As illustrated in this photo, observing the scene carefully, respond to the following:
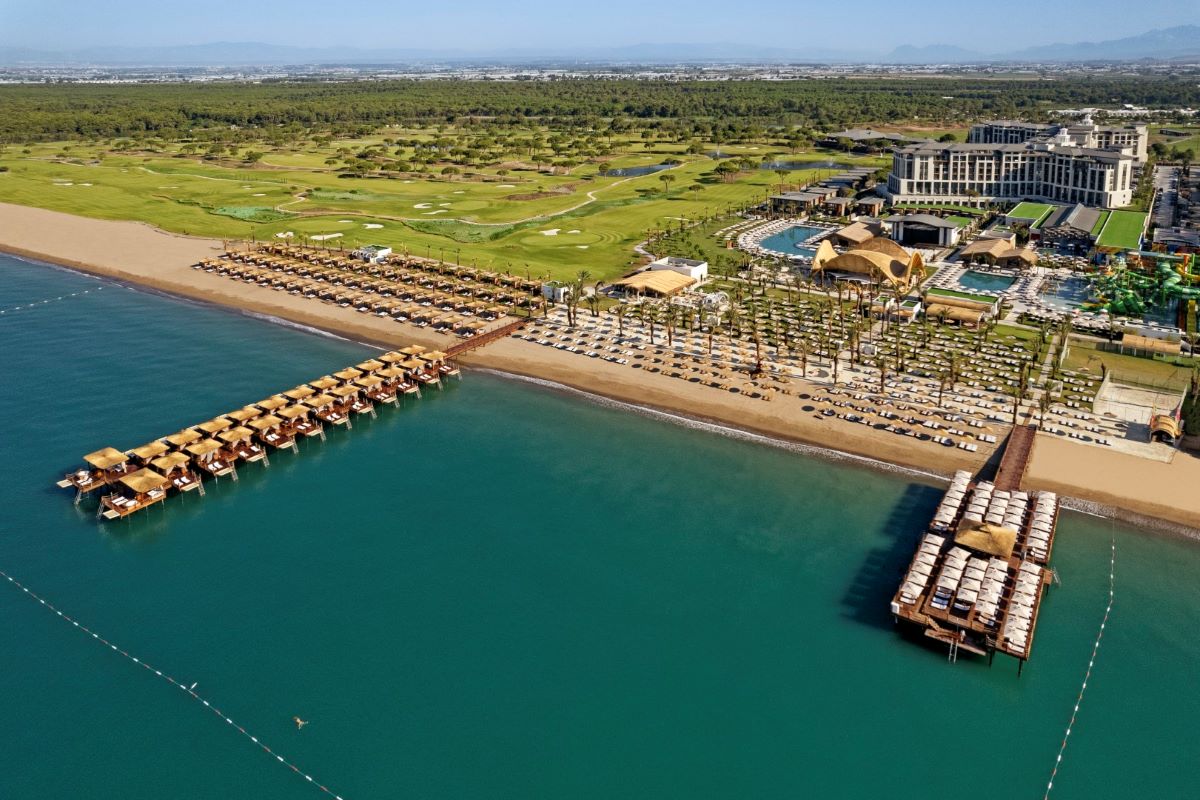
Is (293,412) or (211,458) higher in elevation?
(293,412)

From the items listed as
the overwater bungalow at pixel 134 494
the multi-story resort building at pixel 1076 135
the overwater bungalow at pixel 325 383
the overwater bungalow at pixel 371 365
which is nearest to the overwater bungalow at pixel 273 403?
the overwater bungalow at pixel 325 383

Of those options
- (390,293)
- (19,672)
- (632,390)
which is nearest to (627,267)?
(390,293)

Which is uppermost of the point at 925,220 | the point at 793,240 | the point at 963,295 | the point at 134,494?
the point at 925,220

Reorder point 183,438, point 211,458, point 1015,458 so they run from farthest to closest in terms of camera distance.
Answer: point 183,438
point 211,458
point 1015,458

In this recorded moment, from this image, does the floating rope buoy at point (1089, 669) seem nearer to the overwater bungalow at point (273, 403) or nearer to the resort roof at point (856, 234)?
the overwater bungalow at point (273, 403)

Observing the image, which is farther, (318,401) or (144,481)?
(318,401)

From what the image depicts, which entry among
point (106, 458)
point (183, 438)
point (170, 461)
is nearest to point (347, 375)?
point (183, 438)

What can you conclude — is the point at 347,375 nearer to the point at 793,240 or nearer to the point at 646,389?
the point at 646,389
